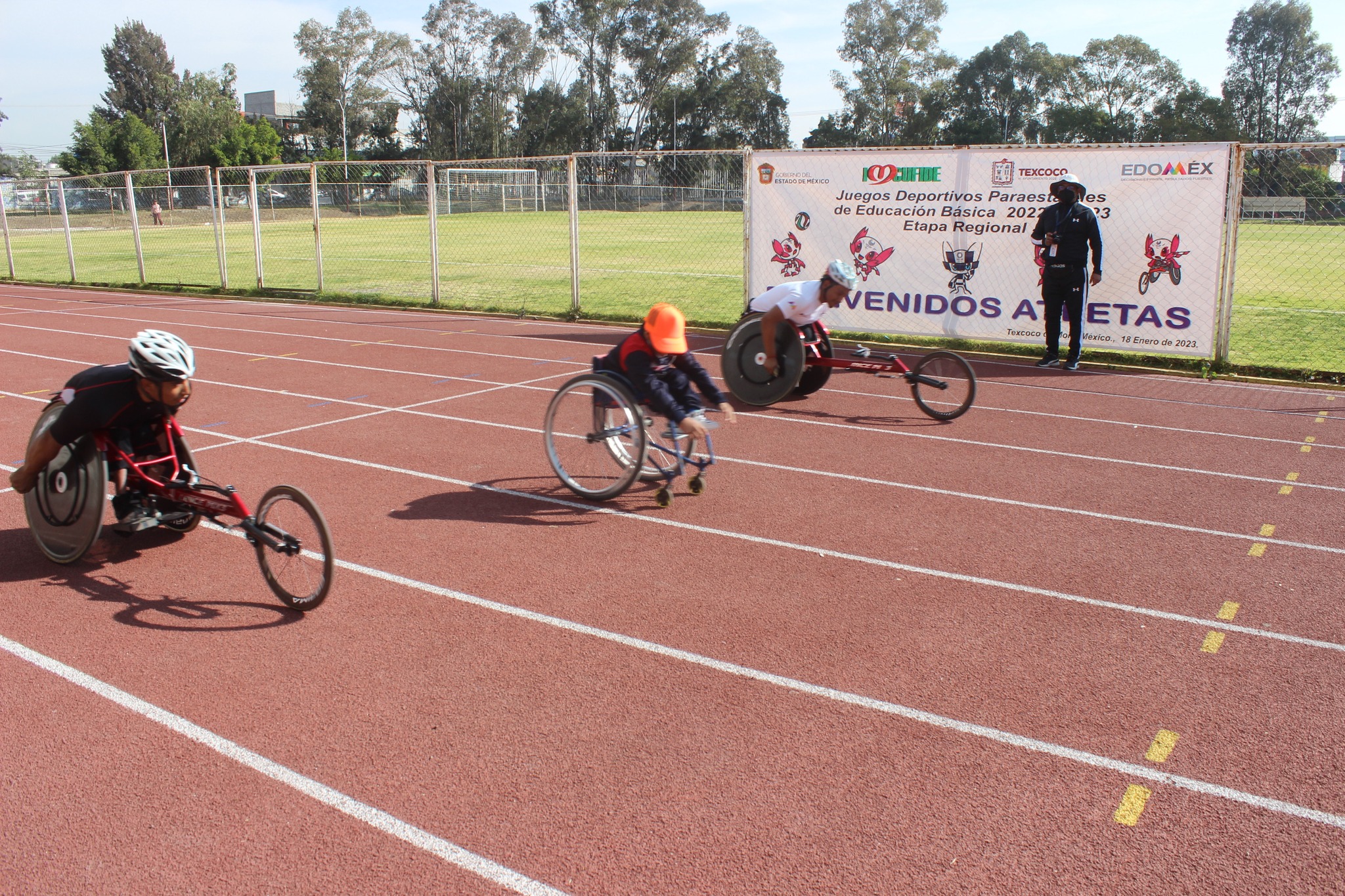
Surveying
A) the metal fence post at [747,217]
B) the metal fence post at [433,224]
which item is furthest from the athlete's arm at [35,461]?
the metal fence post at [433,224]

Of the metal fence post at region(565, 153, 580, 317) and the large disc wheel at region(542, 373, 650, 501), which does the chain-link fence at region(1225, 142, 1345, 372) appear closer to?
the large disc wheel at region(542, 373, 650, 501)

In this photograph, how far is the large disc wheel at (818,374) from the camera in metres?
9.31

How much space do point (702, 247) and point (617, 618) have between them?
26.4m

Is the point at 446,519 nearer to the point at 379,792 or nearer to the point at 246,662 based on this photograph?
the point at 246,662

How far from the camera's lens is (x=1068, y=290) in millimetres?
11523

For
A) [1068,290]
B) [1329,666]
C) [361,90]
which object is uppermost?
[361,90]

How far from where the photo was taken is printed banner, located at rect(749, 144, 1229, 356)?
11.6 meters

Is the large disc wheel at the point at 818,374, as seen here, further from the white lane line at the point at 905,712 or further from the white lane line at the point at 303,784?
the white lane line at the point at 303,784

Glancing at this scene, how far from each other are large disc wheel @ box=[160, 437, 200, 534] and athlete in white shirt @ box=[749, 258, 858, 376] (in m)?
4.49

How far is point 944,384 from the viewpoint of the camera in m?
9.09

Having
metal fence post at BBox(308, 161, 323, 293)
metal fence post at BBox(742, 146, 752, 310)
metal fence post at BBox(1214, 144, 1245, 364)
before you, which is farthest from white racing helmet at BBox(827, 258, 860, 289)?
metal fence post at BBox(308, 161, 323, 293)

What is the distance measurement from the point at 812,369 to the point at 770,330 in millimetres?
1161

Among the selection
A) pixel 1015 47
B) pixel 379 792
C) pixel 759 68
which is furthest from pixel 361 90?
pixel 379 792

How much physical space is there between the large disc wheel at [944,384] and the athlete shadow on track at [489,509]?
3813 mm
